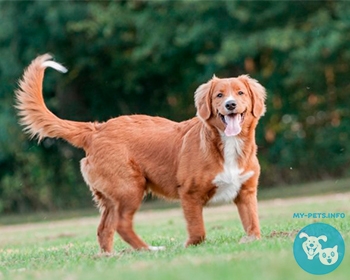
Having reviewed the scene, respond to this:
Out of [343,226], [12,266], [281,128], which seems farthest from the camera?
[281,128]

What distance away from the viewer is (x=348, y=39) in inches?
947

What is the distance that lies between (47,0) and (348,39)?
902 cm

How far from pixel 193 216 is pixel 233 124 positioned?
990mm

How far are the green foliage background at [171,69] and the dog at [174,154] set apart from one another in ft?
49.4

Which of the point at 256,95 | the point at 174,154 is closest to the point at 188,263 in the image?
the point at 174,154

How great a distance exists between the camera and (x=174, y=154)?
9.10 meters

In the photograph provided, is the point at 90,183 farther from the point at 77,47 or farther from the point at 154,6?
the point at 77,47

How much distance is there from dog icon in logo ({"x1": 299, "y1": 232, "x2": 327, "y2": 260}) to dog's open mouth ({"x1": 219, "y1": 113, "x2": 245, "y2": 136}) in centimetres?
168

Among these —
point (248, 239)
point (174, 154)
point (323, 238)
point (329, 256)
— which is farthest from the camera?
point (174, 154)

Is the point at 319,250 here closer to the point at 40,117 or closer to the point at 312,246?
the point at 312,246

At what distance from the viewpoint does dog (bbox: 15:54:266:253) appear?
871 cm

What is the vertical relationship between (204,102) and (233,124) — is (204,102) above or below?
above

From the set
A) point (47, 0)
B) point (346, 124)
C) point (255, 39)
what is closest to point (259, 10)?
point (255, 39)

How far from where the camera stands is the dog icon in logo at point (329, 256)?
21.1 ft
